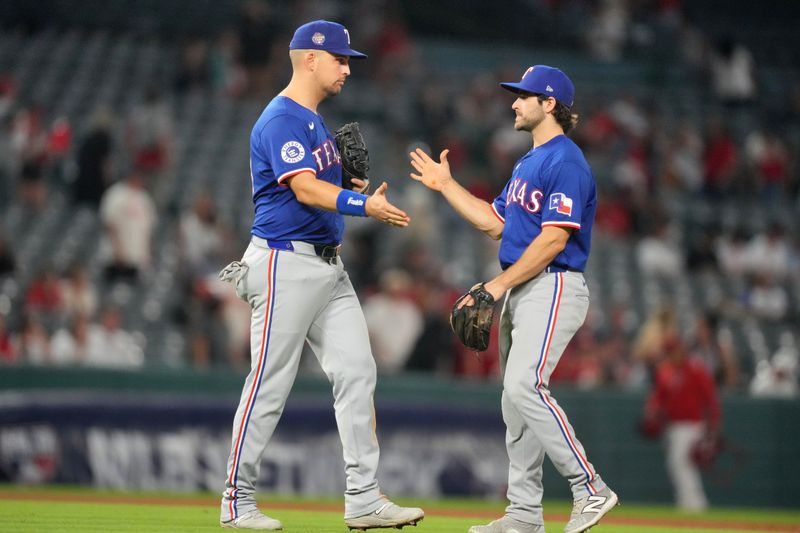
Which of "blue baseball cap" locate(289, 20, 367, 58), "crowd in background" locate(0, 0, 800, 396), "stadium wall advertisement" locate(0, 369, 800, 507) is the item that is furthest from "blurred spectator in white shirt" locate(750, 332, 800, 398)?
"blue baseball cap" locate(289, 20, 367, 58)

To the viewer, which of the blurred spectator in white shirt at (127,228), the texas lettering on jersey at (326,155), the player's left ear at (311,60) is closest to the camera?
the texas lettering on jersey at (326,155)

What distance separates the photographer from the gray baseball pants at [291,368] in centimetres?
602

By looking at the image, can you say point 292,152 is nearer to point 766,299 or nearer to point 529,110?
point 529,110

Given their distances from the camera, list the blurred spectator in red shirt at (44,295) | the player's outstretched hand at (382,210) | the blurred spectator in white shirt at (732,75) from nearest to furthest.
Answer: the player's outstretched hand at (382,210) → the blurred spectator in red shirt at (44,295) → the blurred spectator in white shirt at (732,75)

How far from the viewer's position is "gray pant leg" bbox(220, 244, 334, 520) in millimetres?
6031

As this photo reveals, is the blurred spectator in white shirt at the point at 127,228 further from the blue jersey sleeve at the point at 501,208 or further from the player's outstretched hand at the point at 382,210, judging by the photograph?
the player's outstretched hand at the point at 382,210

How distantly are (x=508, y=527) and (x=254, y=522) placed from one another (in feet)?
3.90

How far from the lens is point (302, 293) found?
6.09m

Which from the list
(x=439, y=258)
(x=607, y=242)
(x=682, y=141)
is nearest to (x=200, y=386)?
(x=439, y=258)

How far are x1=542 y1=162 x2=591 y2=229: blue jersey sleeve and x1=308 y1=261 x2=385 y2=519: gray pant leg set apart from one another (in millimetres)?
1057

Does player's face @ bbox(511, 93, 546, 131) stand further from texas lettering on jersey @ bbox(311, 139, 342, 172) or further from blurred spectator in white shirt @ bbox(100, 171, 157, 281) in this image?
blurred spectator in white shirt @ bbox(100, 171, 157, 281)

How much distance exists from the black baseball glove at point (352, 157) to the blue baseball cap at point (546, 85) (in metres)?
0.81

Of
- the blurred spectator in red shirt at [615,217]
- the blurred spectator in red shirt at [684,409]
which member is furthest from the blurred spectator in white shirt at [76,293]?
the blurred spectator in red shirt at [615,217]

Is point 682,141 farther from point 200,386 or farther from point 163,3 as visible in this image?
point 200,386
